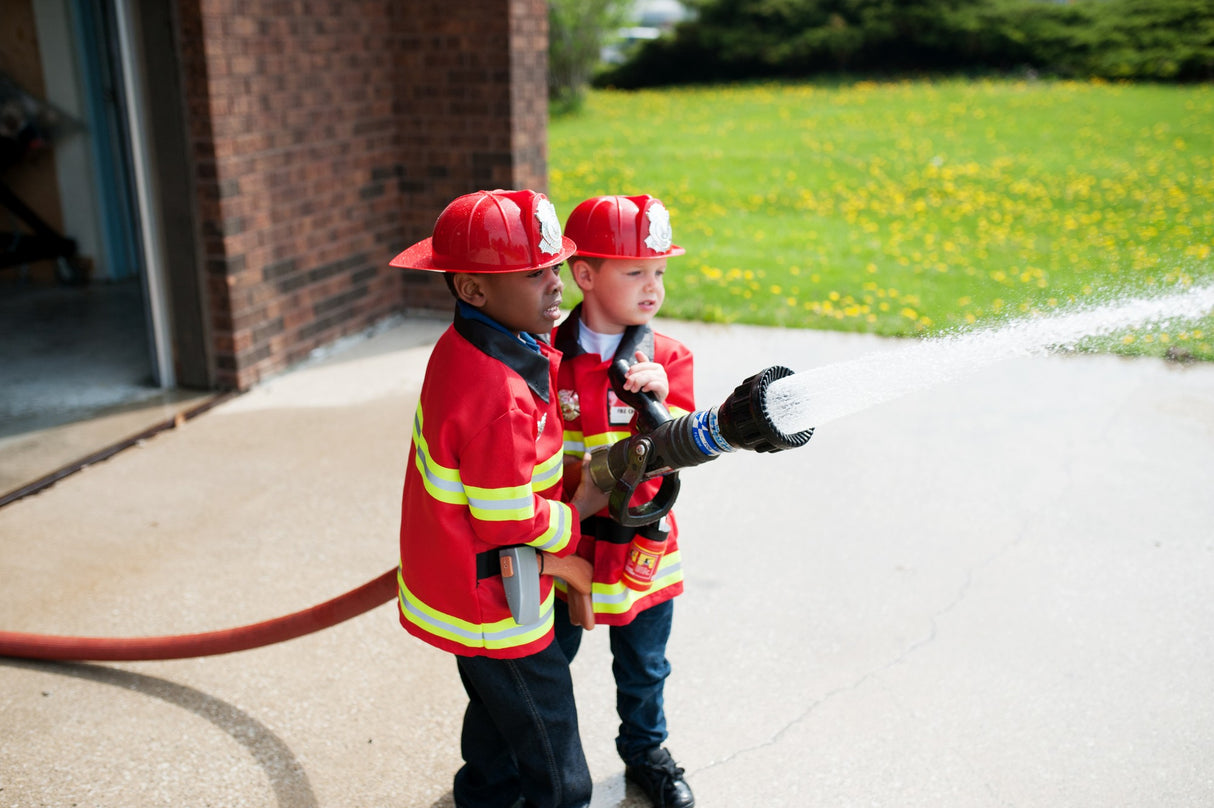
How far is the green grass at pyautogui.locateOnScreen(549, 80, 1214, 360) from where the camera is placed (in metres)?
7.89

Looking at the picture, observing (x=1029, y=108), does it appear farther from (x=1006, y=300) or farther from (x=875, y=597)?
(x=875, y=597)

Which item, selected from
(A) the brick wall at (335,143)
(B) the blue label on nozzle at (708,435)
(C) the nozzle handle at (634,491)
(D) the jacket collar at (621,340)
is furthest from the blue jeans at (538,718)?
(A) the brick wall at (335,143)

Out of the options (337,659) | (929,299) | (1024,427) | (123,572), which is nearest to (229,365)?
(123,572)

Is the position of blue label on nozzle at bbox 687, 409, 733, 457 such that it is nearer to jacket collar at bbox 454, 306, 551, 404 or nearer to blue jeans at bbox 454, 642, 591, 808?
jacket collar at bbox 454, 306, 551, 404

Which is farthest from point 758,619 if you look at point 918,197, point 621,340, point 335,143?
point 918,197

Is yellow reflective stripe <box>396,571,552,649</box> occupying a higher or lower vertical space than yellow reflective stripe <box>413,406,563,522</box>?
lower

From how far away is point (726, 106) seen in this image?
2084 cm

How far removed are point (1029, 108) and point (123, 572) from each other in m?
18.4

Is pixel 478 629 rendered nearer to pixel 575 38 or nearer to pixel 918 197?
pixel 918 197

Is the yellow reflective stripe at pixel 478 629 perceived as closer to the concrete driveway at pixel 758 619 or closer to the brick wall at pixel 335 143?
the concrete driveway at pixel 758 619

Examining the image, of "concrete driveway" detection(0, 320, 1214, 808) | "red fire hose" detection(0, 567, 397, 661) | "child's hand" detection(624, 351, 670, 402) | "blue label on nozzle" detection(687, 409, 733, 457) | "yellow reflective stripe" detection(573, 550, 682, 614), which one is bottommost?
"concrete driveway" detection(0, 320, 1214, 808)

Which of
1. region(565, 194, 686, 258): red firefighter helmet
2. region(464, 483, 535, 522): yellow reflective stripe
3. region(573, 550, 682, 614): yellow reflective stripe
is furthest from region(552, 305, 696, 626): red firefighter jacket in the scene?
region(464, 483, 535, 522): yellow reflective stripe

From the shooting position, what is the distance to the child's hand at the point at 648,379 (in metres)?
2.49

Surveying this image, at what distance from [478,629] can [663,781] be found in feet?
2.87
